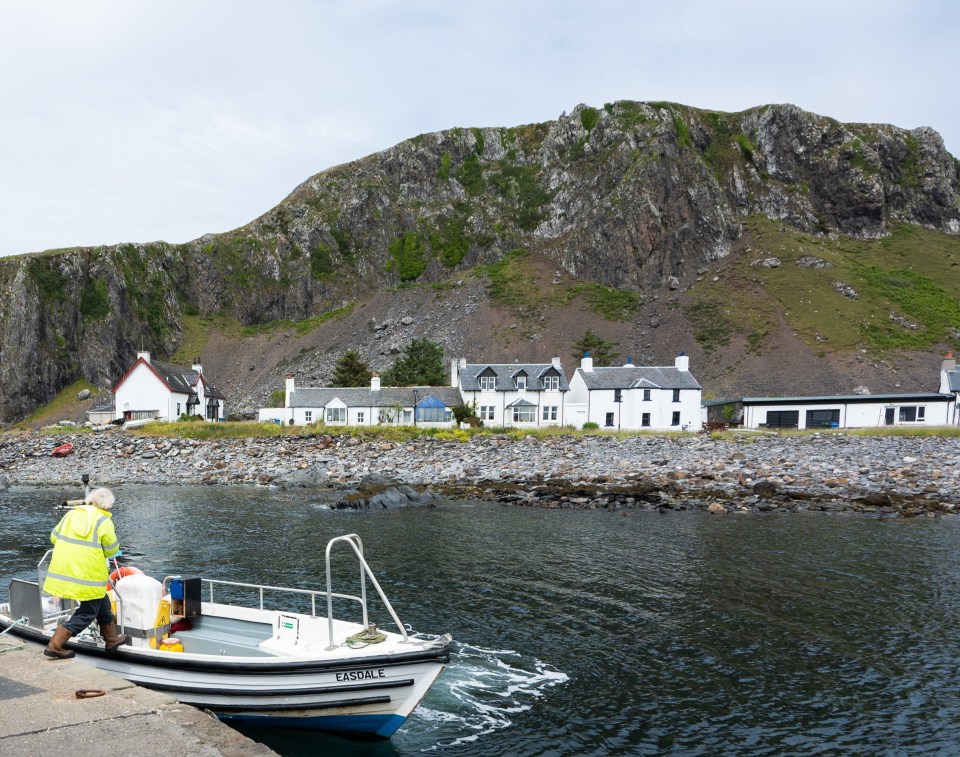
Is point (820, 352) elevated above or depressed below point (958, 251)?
below

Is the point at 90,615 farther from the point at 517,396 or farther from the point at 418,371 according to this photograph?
the point at 418,371

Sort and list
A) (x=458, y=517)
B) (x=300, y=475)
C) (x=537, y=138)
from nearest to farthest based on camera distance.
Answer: (x=458, y=517), (x=300, y=475), (x=537, y=138)

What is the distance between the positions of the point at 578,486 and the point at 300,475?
70.7ft

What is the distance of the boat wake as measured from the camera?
1249 centimetres

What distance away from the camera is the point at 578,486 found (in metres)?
43.4

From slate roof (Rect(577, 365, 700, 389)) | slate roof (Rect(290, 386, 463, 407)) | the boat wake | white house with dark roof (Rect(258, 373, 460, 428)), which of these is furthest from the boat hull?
slate roof (Rect(577, 365, 700, 389))

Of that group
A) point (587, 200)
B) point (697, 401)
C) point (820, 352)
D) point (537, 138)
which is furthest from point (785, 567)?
point (537, 138)

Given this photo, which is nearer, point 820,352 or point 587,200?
point 820,352

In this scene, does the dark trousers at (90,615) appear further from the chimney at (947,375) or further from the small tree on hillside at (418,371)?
the chimney at (947,375)

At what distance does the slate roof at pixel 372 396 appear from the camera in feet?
245

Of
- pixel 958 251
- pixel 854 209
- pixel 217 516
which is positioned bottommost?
pixel 217 516

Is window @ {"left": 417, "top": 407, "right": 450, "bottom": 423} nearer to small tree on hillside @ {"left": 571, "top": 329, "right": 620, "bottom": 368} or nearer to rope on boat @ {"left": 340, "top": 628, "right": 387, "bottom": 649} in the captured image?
small tree on hillside @ {"left": 571, "top": 329, "right": 620, "bottom": 368}

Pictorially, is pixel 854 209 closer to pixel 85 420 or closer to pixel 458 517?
pixel 458 517

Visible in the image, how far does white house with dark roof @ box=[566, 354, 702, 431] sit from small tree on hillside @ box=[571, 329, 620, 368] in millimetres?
28369
